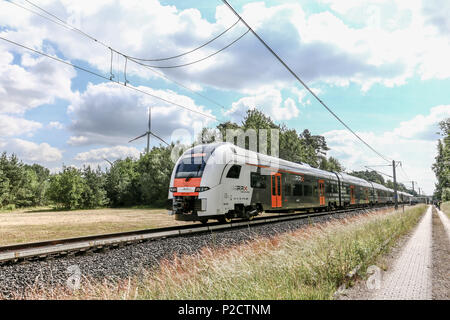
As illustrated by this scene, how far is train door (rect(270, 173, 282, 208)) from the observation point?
1712 centimetres

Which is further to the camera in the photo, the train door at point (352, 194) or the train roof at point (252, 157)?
the train door at point (352, 194)

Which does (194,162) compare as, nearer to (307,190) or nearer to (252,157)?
(252,157)

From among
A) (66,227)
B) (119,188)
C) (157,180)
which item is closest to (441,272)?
(66,227)

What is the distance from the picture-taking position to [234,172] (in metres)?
14.1

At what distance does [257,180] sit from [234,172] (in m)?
2.06

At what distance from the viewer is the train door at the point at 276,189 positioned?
56.2 ft

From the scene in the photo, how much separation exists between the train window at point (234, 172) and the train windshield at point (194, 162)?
46.0 inches

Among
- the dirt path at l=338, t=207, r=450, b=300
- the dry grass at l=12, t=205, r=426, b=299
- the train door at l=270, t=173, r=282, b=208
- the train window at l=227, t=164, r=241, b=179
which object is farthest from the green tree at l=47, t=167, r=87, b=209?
the dirt path at l=338, t=207, r=450, b=300

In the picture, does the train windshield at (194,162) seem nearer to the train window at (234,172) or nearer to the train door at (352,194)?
the train window at (234,172)

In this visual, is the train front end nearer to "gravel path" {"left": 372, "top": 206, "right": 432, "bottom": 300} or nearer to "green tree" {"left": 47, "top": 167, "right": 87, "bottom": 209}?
"gravel path" {"left": 372, "top": 206, "right": 432, "bottom": 300}

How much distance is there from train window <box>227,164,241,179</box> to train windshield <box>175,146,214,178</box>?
1168mm

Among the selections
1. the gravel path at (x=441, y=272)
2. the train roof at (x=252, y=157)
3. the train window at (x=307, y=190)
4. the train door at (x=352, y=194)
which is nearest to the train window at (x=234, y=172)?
the train roof at (x=252, y=157)

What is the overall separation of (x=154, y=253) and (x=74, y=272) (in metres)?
2.14

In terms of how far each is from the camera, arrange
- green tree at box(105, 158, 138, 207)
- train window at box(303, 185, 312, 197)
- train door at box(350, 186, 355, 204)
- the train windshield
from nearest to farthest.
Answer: the train windshield
train window at box(303, 185, 312, 197)
train door at box(350, 186, 355, 204)
green tree at box(105, 158, 138, 207)
